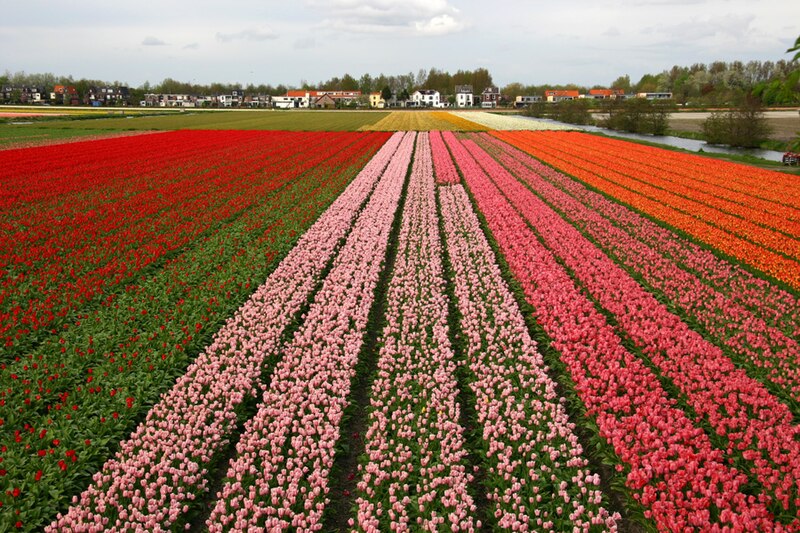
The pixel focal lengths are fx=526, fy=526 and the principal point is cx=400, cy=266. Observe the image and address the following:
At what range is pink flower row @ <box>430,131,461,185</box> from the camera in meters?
28.8

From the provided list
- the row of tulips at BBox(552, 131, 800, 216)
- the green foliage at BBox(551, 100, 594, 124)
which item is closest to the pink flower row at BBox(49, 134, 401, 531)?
the row of tulips at BBox(552, 131, 800, 216)

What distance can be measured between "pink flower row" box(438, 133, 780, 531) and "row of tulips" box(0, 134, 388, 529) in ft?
22.6

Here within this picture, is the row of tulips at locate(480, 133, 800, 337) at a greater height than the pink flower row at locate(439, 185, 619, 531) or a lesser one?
greater

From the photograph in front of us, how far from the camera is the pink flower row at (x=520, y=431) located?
6152mm

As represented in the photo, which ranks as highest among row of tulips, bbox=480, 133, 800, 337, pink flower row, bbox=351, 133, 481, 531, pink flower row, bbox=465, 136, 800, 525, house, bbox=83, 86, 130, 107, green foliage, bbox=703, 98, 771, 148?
house, bbox=83, 86, 130, 107

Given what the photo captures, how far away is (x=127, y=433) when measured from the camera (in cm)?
773

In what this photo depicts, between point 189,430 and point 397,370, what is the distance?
11.7ft

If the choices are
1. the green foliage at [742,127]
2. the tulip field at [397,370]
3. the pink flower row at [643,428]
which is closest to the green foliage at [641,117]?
the green foliage at [742,127]

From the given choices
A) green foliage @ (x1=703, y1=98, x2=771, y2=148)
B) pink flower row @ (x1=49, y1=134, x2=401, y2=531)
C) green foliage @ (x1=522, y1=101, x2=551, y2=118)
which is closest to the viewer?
pink flower row @ (x1=49, y1=134, x2=401, y2=531)

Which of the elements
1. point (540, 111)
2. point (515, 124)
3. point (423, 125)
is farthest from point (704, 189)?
point (540, 111)

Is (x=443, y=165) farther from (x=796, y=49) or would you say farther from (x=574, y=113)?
(x=574, y=113)

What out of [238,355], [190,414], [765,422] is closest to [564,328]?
[765,422]

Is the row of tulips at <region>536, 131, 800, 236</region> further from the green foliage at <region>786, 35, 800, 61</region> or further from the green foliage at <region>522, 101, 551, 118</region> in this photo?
the green foliage at <region>522, 101, 551, 118</region>

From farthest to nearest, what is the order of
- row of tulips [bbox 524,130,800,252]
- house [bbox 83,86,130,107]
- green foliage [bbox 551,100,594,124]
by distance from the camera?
house [bbox 83,86,130,107] < green foliage [bbox 551,100,594,124] < row of tulips [bbox 524,130,800,252]
